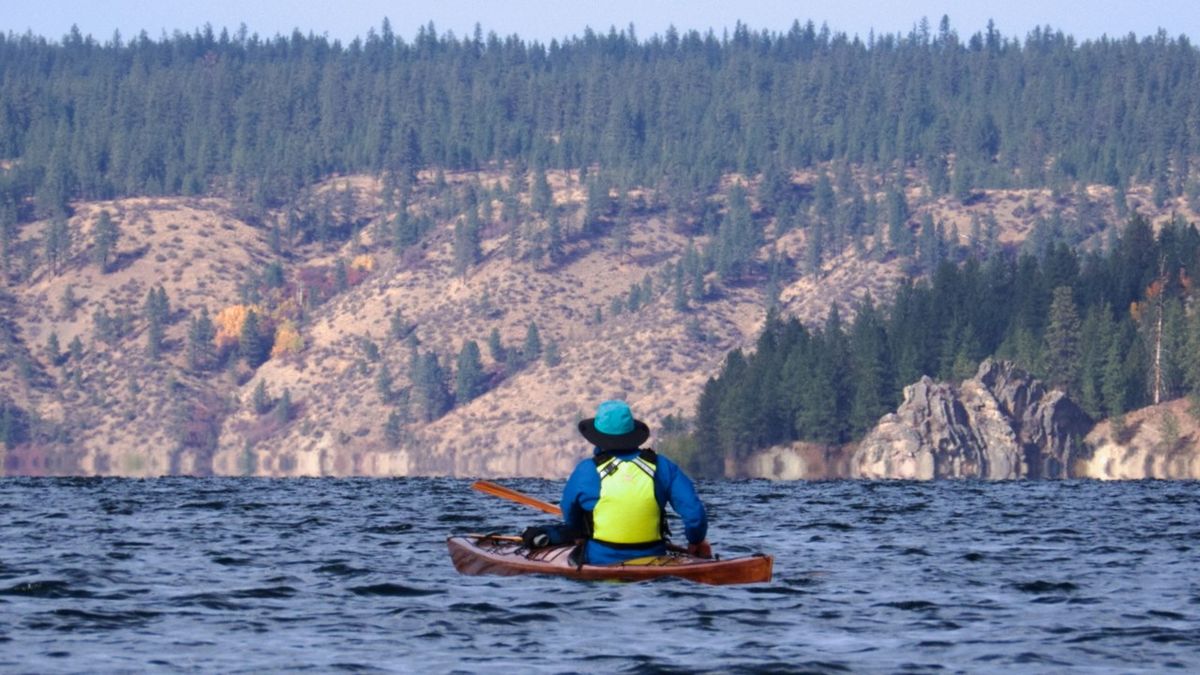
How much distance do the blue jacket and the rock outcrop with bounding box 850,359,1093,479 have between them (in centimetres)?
9938

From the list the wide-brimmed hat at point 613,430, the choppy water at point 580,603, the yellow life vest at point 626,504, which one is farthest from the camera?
the yellow life vest at point 626,504

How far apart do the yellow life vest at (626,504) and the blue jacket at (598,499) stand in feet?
0.27

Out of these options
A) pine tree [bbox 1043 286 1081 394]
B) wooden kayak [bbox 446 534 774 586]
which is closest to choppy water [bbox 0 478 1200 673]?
wooden kayak [bbox 446 534 774 586]

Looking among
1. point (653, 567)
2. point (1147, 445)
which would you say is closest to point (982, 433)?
point (1147, 445)

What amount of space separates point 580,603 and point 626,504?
1.55 m

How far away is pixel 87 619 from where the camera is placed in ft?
79.1

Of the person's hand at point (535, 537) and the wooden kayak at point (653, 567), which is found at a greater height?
the person's hand at point (535, 537)

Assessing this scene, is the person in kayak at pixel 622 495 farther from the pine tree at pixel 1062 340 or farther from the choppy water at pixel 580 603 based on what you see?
the pine tree at pixel 1062 340

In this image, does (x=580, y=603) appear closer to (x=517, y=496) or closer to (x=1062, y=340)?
(x=517, y=496)

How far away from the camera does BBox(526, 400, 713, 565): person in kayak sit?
25609 mm

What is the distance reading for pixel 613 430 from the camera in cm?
2553

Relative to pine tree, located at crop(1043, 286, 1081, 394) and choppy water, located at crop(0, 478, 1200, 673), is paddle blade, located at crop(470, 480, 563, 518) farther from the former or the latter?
pine tree, located at crop(1043, 286, 1081, 394)

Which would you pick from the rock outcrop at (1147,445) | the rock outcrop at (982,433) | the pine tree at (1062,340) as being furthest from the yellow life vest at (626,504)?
the pine tree at (1062,340)

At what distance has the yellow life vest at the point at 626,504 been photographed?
2572cm
